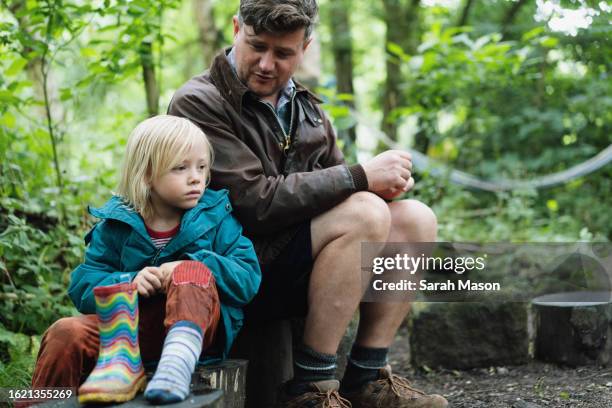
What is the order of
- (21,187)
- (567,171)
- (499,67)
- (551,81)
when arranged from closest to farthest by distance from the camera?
(21,187), (499,67), (567,171), (551,81)

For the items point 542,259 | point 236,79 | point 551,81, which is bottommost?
point 542,259

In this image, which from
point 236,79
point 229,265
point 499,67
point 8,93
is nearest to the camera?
point 229,265

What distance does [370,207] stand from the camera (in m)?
2.36

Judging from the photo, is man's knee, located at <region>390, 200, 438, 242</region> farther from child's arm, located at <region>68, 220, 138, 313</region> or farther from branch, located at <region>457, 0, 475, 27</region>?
branch, located at <region>457, 0, 475, 27</region>

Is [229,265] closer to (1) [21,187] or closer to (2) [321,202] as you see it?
(2) [321,202]

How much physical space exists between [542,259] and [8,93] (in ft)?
11.2

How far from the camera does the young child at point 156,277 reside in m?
1.85

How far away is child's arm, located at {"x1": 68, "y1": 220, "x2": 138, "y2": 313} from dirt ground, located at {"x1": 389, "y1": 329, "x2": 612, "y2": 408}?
154 centimetres

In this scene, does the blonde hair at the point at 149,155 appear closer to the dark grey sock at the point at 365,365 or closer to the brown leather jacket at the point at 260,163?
the brown leather jacket at the point at 260,163

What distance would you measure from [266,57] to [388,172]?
0.62 metres

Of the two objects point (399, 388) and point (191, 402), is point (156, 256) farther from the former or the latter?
point (399, 388)

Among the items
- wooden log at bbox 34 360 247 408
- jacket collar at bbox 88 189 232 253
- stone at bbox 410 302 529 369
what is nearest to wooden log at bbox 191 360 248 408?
wooden log at bbox 34 360 247 408

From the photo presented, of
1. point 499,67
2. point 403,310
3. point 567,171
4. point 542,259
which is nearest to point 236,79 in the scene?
point 403,310

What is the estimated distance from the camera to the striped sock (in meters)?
1.69
